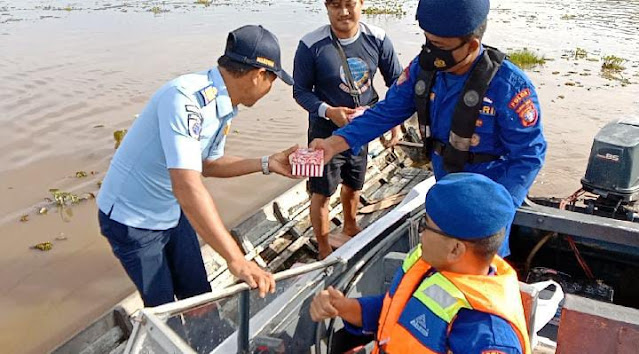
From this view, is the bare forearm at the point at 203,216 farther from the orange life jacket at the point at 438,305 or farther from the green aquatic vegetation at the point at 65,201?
the green aquatic vegetation at the point at 65,201

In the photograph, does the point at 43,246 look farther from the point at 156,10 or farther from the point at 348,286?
the point at 156,10

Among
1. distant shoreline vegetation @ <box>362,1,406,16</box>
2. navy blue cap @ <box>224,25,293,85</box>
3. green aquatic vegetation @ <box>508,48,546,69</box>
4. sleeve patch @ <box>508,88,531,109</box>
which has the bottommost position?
green aquatic vegetation @ <box>508,48,546,69</box>

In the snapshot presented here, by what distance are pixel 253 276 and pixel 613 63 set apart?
14.1 metres

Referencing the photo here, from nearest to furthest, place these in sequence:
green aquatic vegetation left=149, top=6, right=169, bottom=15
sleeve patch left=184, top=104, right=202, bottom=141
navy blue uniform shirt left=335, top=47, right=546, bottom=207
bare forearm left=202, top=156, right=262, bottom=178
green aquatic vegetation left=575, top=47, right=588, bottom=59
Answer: sleeve patch left=184, top=104, right=202, bottom=141, navy blue uniform shirt left=335, top=47, right=546, bottom=207, bare forearm left=202, top=156, right=262, bottom=178, green aquatic vegetation left=575, top=47, right=588, bottom=59, green aquatic vegetation left=149, top=6, right=169, bottom=15

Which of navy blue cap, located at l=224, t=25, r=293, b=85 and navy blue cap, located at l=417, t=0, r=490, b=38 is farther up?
navy blue cap, located at l=417, t=0, r=490, b=38

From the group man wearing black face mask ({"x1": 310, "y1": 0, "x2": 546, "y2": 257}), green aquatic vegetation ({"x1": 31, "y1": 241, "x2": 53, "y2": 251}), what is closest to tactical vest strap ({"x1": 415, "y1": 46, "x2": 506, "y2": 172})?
man wearing black face mask ({"x1": 310, "y1": 0, "x2": 546, "y2": 257})

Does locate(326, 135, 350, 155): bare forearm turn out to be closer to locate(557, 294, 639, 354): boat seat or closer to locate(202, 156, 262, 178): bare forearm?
locate(202, 156, 262, 178): bare forearm

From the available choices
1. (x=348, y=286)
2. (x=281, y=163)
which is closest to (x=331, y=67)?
(x=281, y=163)

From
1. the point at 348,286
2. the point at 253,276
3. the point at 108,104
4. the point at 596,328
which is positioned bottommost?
the point at 108,104

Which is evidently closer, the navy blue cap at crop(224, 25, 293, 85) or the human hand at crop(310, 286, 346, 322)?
the human hand at crop(310, 286, 346, 322)

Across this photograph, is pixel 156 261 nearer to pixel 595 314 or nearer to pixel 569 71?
pixel 595 314

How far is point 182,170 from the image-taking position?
7.13ft

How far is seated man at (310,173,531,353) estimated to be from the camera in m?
1.53

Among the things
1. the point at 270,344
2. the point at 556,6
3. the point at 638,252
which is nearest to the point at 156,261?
the point at 270,344
